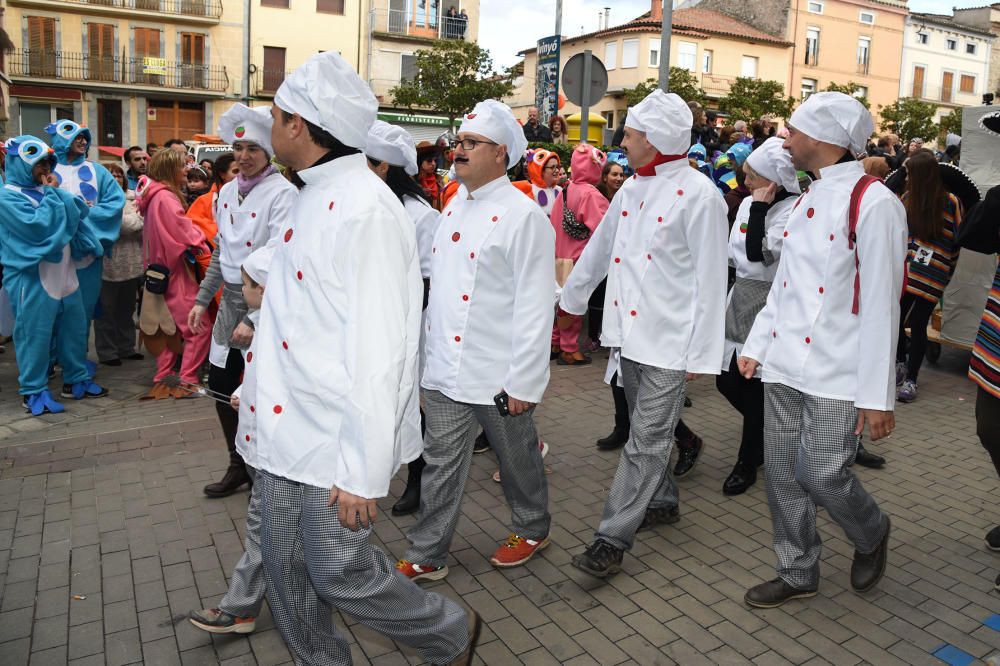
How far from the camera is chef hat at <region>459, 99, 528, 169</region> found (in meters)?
3.94

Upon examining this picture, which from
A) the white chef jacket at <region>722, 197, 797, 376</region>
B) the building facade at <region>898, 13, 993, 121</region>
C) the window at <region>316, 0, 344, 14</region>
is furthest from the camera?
the building facade at <region>898, 13, 993, 121</region>

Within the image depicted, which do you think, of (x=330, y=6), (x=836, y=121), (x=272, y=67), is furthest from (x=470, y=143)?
(x=330, y=6)

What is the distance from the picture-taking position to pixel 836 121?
3.63 metres

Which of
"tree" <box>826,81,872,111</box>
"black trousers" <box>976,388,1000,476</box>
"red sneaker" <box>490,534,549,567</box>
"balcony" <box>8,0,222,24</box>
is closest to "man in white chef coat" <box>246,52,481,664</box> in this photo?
"red sneaker" <box>490,534,549,567</box>

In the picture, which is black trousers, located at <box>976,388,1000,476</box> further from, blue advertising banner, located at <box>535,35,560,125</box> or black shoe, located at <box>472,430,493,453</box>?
blue advertising banner, located at <box>535,35,560,125</box>

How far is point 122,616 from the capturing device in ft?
12.1

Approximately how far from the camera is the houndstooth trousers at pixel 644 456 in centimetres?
400

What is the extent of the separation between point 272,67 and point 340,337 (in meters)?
40.8

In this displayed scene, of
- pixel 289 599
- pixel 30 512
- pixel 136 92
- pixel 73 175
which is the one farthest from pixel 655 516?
pixel 136 92

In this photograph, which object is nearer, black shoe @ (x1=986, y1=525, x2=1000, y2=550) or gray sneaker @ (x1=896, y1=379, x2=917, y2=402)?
black shoe @ (x1=986, y1=525, x2=1000, y2=550)

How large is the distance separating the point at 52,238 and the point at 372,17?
1524 inches

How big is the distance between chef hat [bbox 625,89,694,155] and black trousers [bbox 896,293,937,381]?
12.4ft

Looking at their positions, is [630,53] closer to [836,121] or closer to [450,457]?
[836,121]

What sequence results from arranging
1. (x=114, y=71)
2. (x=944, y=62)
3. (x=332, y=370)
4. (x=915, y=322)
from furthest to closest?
1. (x=944, y=62)
2. (x=114, y=71)
3. (x=915, y=322)
4. (x=332, y=370)
